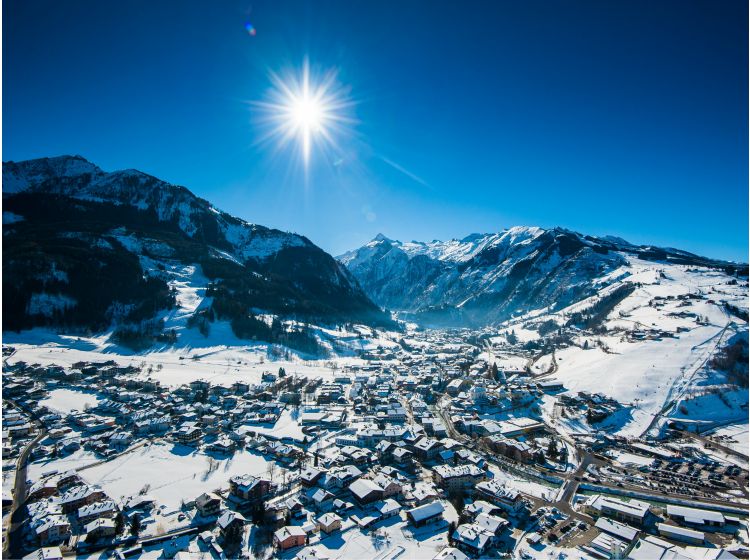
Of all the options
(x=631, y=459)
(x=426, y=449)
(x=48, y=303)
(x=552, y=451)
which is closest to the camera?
(x=426, y=449)

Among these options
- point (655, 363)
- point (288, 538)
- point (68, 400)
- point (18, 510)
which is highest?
point (655, 363)

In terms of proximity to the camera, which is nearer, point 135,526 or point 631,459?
point 135,526

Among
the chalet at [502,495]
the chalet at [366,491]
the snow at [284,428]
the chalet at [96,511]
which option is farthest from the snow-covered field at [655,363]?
the chalet at [96,511]

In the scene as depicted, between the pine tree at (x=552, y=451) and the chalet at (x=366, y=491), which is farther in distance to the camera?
the pine tree at (x=552, y=451)

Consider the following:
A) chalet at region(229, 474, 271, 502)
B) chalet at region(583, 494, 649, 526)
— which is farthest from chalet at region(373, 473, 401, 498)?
chalet at region(583, 494, 649, 526)

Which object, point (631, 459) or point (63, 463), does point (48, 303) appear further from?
point (631, 459)

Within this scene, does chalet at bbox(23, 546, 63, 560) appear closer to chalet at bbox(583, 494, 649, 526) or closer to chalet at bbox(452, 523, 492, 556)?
chalet at bbox(452, 523, 492, 556)

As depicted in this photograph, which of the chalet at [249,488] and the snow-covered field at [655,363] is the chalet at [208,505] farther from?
the snow-covered field at [655,363]

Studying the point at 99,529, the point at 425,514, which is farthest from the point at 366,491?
the point at 99,529
